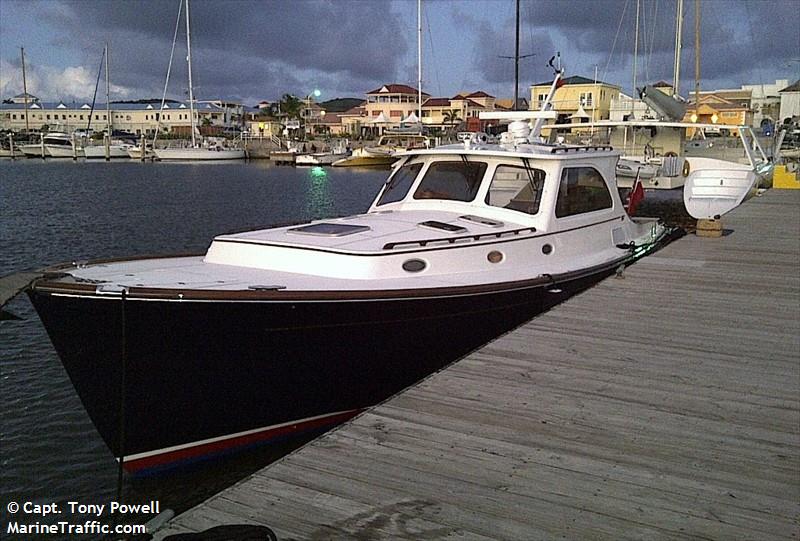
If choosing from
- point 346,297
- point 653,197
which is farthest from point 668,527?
point 653,197

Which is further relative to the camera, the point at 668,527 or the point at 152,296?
the point at 152,296

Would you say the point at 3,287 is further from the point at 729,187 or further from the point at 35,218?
the point at 35,218

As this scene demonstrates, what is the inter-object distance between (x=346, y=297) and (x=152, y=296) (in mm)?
1708

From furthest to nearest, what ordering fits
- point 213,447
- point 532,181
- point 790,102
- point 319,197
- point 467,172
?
point 790,102, point 319,197, point 467,172, point 532,181, point 213,447

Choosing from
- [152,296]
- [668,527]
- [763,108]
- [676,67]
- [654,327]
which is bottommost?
[668,527]

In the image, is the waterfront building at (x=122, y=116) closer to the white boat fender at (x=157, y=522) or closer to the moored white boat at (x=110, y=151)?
the moored white boat at (x=110, y=151)

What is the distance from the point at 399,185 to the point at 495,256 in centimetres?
238

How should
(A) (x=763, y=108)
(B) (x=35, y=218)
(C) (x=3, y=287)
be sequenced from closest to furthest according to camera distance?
(C) (x=3, y=287) → (B) (x=35, y=218) → (A) (x=763, y=108)

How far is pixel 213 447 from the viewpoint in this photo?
6.68 m

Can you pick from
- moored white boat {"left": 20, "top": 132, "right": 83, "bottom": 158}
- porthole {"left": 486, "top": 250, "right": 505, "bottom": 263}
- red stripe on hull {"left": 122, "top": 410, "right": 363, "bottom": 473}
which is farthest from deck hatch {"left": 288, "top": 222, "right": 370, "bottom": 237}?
moored white boat {"left": 20, "top": 132, "right": 83, "bottom": 158}

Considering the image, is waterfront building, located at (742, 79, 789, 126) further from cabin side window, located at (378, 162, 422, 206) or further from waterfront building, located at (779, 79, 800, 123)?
cabin side window, located at (378, 162, 422, 206)

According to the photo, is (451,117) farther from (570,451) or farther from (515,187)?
(570,451)

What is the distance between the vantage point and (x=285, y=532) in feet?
10.6

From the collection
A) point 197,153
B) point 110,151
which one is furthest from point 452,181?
point 110,151
